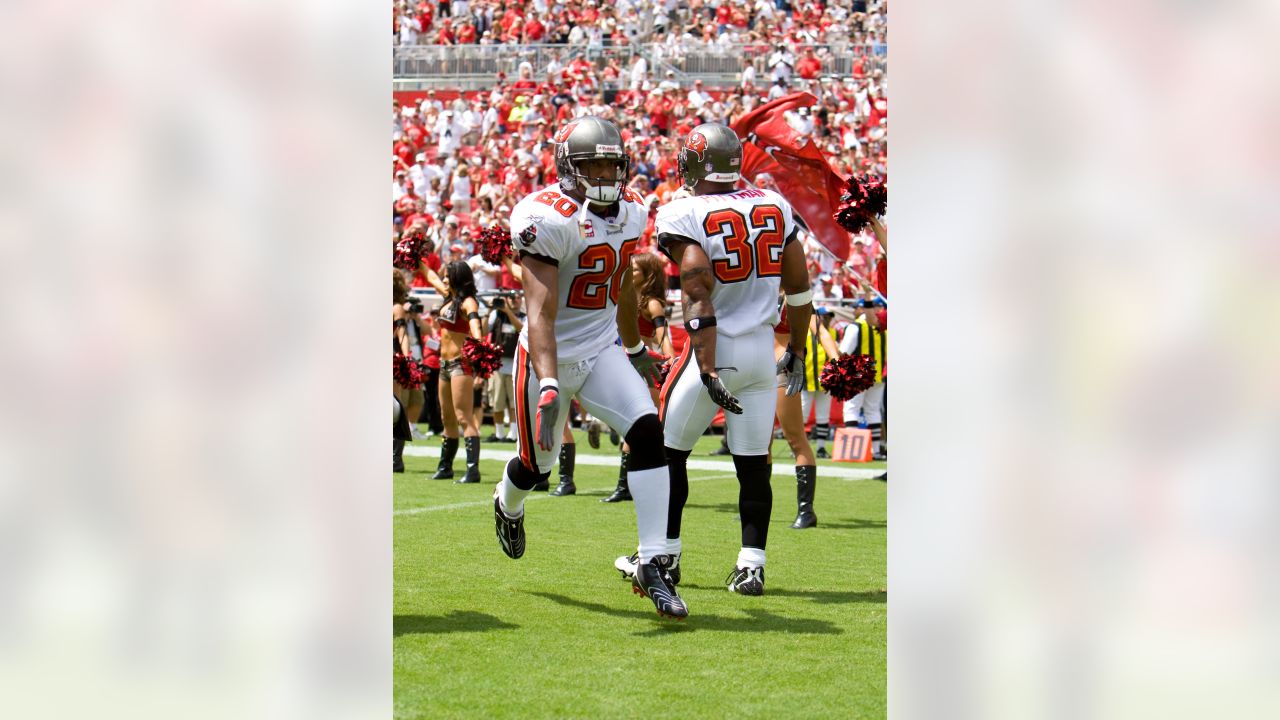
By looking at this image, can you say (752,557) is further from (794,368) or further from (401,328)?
(401,328)

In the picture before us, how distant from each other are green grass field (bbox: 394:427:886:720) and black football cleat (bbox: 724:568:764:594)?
0.07 metres

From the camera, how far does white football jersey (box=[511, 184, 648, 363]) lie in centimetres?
579

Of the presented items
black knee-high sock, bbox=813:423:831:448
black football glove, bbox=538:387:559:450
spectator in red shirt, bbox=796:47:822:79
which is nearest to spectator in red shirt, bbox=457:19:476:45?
spectator in red shirt, bbox=796:47:822:79

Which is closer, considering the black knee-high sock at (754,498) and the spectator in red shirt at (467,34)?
the black knee-high sock at (754,498)

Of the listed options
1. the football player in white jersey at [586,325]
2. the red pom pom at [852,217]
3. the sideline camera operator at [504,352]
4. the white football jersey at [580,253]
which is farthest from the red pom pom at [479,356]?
the white football jersey at [580,253]

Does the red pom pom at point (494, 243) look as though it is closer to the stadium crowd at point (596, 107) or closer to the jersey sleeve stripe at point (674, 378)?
the jersey sleeve stripe at point (674, 378)

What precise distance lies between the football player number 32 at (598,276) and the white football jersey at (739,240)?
337mm

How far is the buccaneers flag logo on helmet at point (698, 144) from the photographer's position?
645 centimetres

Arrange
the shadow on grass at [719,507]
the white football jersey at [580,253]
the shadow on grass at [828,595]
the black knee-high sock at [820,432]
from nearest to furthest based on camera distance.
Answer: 1. the white football jersey at [580,253]
2. the shadow on grass at [828,595]
3. the shadow on grass at [719,507]
4. the black knee-high sock at [820,432]
